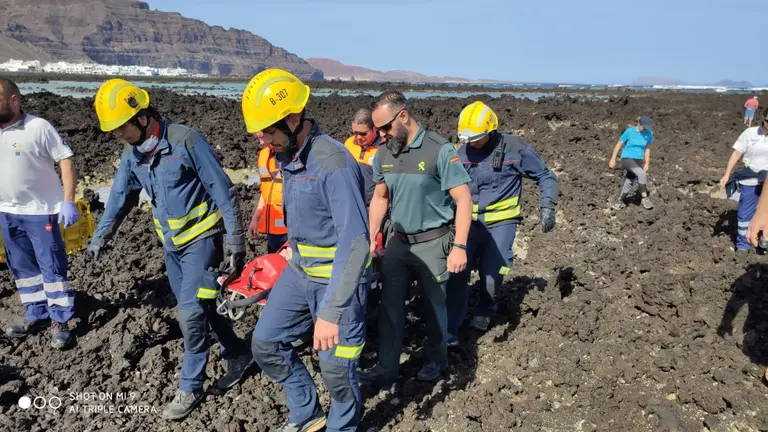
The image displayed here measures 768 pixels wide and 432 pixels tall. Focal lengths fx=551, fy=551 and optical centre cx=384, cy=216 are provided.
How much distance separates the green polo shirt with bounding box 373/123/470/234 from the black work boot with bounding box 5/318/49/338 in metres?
3.09

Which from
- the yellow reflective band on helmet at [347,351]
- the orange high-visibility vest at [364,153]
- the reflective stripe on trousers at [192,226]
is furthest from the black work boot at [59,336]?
the yellow reflective band on helmet at [347,351]

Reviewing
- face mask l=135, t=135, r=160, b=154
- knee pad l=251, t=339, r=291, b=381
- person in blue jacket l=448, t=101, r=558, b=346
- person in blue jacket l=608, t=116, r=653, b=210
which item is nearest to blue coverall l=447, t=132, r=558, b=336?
person in blue jacket l=448, t=101, r=558, b=346

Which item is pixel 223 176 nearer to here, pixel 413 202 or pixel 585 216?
pixel 413 202

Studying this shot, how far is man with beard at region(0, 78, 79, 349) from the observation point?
12.6 ft

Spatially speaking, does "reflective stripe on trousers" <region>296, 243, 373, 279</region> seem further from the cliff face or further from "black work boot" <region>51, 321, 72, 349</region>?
the cliff face

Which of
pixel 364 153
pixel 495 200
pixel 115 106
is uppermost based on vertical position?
pixel 115 106

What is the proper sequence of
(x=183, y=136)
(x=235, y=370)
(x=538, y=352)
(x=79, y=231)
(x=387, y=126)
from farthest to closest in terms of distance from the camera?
(x=79, y=231), (x=538, y=352), (x=235, y=370), (x=387, y=126), (x=183, y=136)

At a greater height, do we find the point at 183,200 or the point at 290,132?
the point at 290,132

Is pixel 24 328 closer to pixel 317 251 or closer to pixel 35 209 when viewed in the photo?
pixel 35 209

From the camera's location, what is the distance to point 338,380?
266 cm

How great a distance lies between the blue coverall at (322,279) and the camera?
7.75ft

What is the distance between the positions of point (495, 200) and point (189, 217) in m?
2.21

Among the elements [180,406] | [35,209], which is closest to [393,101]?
[180,406]

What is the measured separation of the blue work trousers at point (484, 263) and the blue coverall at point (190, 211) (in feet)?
5.54
